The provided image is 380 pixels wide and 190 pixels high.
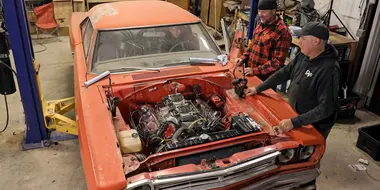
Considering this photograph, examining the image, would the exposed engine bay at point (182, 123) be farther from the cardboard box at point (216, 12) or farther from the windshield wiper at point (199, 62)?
the cardboard box at point (216, 12)

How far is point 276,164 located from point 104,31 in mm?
2286

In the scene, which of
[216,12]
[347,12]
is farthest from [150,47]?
[216,12]

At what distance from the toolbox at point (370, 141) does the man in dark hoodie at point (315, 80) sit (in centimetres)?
152

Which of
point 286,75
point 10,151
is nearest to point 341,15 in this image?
point 286,75

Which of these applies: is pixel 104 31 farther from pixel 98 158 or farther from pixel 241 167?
pixel 241 167

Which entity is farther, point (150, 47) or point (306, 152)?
point (150, 47)

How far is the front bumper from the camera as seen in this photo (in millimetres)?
2094

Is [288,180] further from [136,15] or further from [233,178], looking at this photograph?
[136,15]

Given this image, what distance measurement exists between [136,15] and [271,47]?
1589 mm

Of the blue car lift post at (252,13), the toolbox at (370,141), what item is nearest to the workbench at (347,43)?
the blue car lift post at (252,13)

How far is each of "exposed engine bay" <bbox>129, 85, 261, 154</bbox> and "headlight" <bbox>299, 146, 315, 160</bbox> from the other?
398mm

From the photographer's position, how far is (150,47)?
11.9 ft

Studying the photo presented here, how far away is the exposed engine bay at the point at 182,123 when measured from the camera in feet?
8.36

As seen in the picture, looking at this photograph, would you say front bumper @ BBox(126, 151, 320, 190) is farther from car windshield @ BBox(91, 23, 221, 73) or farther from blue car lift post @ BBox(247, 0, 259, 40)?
blue car lift post @ BBox(247, 0, 259, 40)
